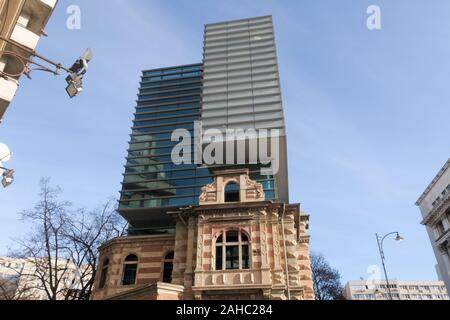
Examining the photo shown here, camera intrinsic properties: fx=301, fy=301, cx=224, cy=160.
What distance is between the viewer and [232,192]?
23.5 m

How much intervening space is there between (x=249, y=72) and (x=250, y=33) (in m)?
15.0

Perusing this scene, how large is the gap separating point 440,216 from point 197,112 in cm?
5372

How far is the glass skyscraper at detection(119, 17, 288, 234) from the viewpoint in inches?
2384

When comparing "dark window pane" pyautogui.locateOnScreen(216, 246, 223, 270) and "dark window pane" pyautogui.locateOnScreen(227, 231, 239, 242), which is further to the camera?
"dark window pane" pyautogui.locateOnScreen(227, 231, 239, 242)

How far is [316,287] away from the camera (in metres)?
46.0

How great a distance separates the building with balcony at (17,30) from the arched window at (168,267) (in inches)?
609

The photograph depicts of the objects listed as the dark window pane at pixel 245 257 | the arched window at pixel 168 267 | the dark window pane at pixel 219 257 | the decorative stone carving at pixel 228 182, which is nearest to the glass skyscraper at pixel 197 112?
the arched window at pixel 168 267

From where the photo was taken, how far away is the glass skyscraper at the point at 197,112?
60.6 metres

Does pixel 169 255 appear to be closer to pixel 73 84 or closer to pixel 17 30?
pixel 17 30

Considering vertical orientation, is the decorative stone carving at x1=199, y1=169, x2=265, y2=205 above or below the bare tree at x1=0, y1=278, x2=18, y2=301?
above

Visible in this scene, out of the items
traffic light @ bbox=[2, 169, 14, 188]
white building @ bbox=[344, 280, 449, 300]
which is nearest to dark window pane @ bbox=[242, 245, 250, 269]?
traffic light @ bbox=[2, 169, 14, 188]

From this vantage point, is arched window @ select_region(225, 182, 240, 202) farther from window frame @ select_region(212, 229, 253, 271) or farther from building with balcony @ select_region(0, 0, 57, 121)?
building with balcony @ select_region(0, 0, 57, 121)

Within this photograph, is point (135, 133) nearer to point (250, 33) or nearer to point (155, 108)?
point (155, 108)

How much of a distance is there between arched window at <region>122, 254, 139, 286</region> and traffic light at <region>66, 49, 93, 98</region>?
19.3 meters
